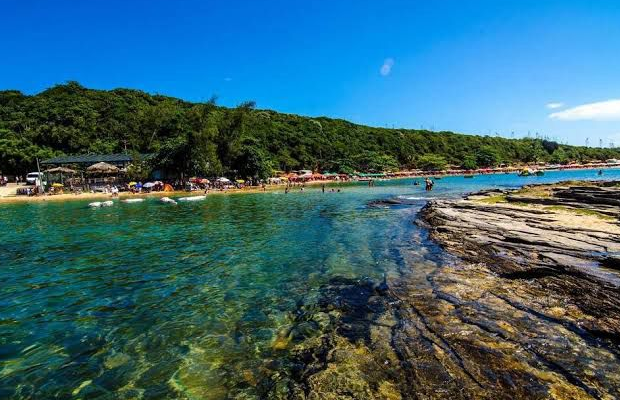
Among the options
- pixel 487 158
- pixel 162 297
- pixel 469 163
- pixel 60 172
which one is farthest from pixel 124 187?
pixel 487 158

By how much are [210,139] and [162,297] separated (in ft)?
223

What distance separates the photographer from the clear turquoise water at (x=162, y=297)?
6898 millimetres

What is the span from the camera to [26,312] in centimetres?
1012

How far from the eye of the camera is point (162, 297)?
11094mm

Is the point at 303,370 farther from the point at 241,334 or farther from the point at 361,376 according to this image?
the point at 241,334

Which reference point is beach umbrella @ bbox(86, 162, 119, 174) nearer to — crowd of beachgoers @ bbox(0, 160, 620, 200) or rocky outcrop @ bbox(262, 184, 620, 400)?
crowd of beachgoers @ bbox(0, 160, 620, 200)

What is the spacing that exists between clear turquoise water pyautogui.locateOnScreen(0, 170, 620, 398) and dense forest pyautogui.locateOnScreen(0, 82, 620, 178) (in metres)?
55.4

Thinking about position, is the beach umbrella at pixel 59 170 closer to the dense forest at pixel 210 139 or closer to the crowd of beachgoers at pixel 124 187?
the crowd of beachgoers at pixel 124 187

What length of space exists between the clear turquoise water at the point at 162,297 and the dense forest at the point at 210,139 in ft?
182

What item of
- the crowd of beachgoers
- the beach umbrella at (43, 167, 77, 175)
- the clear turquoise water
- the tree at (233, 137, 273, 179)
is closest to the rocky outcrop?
the clear turquoise water

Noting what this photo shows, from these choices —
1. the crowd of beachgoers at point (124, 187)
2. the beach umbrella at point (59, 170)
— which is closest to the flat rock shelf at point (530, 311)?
the crowd of beachgoers at point (124, 187)

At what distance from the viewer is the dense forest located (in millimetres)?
77688

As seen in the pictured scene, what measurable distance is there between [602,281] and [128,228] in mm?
26230

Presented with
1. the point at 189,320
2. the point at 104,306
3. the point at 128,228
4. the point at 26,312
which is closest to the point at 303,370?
the point at 189,320
